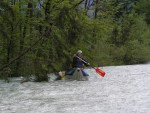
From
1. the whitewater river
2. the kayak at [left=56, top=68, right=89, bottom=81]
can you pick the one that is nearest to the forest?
the kayak at [left=56, top=68, right=89, bottom=81]

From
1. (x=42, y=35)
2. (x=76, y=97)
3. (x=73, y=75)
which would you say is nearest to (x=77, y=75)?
(x=73, y=75)

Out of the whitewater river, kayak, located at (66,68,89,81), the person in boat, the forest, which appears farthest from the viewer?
kayak, located at (66,68,89,81)

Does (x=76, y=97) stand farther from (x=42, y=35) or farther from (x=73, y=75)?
(x=73, y=75)

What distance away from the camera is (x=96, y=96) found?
20.0m

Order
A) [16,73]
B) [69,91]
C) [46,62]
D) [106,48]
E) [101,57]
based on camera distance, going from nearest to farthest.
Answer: [69,91]
[46,62]
[16,73]
[101,57]
[106,48]

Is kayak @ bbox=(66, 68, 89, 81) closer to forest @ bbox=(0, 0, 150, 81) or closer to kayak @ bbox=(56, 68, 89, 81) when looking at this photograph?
kayak @ bbox=(56, 68, 89, 81)

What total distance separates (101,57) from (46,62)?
1872cm

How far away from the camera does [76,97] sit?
19.8 meters

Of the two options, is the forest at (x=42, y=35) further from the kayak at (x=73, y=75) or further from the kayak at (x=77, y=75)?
the kayak at (x=77, y=75)

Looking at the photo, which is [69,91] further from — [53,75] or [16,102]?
[53,75]

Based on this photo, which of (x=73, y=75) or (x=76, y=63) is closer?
(x=76, y=63)

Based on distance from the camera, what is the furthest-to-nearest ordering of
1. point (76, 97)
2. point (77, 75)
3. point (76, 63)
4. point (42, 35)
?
1. point (77, 75)
2. point (76, 63)
3. point (42, 35)
4. point (76, 97)

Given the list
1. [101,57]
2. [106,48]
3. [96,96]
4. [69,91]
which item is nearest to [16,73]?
[69,91]

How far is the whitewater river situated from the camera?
16.8 meters
